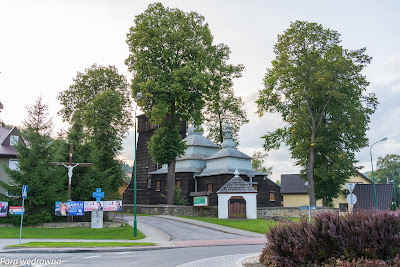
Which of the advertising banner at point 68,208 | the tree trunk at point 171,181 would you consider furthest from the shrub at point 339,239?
the tree trunk at point 171,181

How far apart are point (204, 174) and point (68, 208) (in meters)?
18.6

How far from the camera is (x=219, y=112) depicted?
5444 cm

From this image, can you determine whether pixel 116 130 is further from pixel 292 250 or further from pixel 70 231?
pixel 292 250

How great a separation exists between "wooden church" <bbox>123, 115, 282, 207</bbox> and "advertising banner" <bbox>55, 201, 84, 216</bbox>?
48.0ft

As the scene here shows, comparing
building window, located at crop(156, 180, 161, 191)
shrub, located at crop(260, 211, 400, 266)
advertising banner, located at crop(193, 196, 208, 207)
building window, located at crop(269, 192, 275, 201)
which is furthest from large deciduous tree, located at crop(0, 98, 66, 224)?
building window, located at crop(269, 192, 275, 201)

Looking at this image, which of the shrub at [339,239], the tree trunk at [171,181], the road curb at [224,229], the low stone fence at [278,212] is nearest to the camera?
the shrub at [339,239]

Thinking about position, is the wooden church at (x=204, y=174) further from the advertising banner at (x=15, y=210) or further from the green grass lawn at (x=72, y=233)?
the advertising banner at (x=15, y=210)

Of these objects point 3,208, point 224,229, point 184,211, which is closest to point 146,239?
point 224,229

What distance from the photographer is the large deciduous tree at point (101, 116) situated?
3272 cm

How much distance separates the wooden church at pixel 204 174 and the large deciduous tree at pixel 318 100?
4.83 m

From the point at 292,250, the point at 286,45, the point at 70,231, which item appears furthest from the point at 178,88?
the point at 292,250

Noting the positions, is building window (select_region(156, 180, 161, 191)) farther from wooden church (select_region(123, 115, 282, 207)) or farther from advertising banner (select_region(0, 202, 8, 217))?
advertising banner (select_region(0, 202, 8, 217))

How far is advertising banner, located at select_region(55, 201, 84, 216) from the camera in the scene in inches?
1046

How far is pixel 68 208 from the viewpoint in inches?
1052
